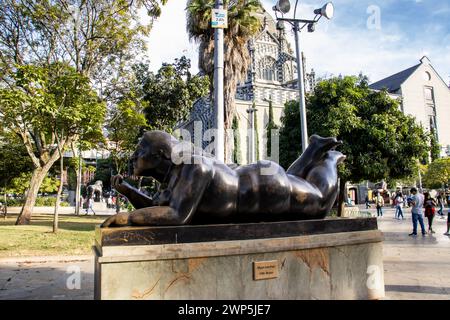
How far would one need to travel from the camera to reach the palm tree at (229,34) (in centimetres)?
1605

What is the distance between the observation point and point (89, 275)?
6.30 metres

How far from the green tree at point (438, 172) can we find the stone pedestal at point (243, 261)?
50.6 metres

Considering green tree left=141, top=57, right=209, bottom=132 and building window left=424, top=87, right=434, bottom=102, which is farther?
building window left=424, top=87, right=434, bottom=102

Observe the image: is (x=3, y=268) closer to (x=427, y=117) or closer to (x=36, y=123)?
(x=36, y=123)

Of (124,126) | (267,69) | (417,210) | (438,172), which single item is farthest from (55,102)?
(438,172)

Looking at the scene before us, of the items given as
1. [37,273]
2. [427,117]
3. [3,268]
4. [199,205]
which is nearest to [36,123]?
[3,268]

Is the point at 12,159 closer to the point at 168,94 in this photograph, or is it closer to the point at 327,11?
the point at 168,94

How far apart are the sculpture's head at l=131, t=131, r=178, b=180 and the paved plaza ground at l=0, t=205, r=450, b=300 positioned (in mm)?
2419

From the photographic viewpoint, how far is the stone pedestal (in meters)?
2.58

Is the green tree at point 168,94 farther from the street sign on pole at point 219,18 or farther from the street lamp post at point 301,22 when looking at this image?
the street sign on pole at point 219,18

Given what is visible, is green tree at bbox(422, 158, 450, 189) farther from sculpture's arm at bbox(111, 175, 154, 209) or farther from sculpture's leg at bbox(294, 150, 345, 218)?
sculpture's arm at bbox(111, 175, 154, 209)

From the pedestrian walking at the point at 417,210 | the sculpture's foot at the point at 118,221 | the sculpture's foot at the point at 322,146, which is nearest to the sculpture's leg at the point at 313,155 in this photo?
the sculpture's foot at the point at 322,146

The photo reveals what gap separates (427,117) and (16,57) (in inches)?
2598

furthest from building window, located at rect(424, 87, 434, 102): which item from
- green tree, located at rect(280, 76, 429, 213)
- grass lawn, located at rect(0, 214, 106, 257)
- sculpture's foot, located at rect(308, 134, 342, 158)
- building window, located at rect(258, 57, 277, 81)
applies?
sculpture's foot, located at rect(308, 134, 342, 158)
